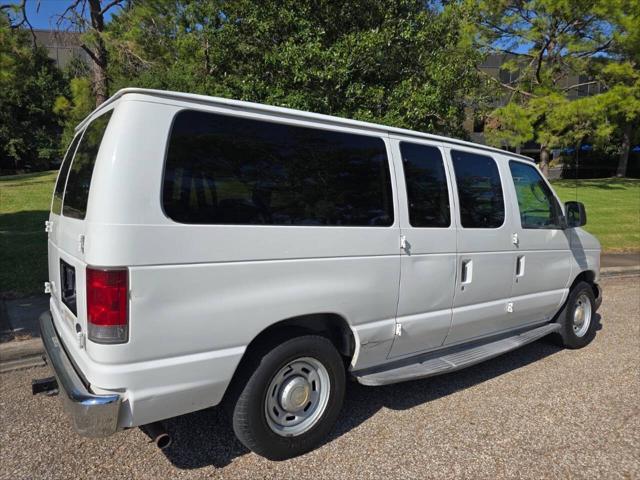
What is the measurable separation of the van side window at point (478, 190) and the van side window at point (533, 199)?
342 mm

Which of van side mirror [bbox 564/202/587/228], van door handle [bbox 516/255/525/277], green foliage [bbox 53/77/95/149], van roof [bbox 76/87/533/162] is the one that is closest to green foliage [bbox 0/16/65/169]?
green foliage [bbox 53/77/95/149]

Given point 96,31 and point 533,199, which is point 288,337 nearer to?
point 533,199

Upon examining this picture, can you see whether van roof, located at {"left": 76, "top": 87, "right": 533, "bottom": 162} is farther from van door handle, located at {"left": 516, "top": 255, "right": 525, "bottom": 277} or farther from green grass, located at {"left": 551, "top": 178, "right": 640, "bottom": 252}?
green grass, located at {"left": 551, "top": 178, "right": 640, "bottom": 252}

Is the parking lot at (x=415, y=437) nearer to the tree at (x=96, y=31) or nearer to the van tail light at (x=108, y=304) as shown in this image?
the van tail light at (x=108, y=304)

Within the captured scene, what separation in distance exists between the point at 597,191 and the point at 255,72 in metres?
19.9

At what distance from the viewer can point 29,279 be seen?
691 centimetres

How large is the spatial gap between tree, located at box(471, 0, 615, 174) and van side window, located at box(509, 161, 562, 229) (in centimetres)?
1621

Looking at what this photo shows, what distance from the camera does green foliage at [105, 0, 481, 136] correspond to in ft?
25.3

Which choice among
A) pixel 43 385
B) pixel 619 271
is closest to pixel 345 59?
pixel 43 385

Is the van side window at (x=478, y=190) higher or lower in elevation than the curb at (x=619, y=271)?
higher

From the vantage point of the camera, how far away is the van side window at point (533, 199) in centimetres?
467

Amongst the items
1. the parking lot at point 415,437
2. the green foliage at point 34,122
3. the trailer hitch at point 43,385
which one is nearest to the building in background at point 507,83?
the parking lot at point 415,437

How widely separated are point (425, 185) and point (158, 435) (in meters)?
2.48

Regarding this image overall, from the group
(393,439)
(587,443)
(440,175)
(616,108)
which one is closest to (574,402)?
(587,443)
